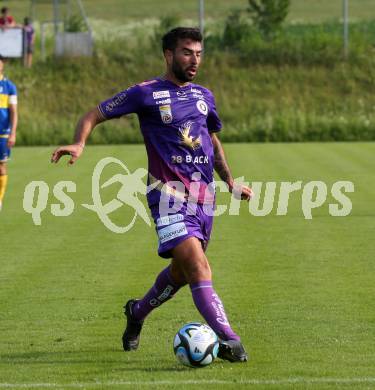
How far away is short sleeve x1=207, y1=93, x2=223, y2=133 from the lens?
8305mm

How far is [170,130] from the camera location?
26.3 ft

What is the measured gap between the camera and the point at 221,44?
165 feet

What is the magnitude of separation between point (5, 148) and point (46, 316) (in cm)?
889

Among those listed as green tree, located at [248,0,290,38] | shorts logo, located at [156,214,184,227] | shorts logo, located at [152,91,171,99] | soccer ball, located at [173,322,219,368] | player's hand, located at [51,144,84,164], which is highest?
green tree, located at [248,0,290,38]

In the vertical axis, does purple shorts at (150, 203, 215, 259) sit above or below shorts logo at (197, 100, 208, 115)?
below

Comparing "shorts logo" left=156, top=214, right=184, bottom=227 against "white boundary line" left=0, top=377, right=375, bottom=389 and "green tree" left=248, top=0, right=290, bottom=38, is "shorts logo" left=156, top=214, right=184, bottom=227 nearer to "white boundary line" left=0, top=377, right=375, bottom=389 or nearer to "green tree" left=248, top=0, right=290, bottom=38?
"white boundary line" left=0, top=377, right=375, bottom=389

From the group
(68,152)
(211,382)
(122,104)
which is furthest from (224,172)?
(211,382)

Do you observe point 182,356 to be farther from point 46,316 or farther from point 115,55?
point 115,55

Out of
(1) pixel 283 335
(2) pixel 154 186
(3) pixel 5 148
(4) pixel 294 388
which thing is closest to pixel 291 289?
(1) pixel 283 335

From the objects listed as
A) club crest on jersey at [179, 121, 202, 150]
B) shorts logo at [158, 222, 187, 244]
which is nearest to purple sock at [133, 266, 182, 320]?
shorts logo at [158, 222, 187, 244]

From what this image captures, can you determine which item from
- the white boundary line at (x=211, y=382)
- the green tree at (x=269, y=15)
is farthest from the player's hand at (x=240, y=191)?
the green tree at (x=269, y=15)

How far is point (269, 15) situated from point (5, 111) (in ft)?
114

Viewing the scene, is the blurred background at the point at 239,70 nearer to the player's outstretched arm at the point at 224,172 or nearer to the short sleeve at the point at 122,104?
the player's outstretched arm at the point at 224,172

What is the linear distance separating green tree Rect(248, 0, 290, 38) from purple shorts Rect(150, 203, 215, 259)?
1724 inches
